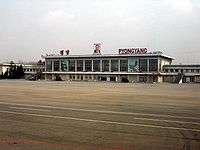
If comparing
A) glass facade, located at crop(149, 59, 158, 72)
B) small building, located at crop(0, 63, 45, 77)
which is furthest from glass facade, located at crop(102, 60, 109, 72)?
small building, located at crop(0, 63, 45, 77)

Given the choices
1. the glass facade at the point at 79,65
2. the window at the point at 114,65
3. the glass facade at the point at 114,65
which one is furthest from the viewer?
the glass facade at the point at 79,65

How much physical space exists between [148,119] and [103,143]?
22.1 ft

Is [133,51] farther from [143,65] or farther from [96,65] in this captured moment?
[96,65]

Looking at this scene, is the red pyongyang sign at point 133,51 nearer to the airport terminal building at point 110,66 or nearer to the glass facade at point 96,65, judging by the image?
the airport terminal building at point 110,66

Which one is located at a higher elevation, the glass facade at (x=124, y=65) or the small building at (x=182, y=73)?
the glass facade at (x=124, y=65)

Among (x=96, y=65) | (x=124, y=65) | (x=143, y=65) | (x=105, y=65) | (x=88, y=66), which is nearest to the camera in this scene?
(x=143, y=65)

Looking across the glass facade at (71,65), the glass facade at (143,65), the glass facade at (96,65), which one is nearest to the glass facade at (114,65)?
the glass facade at (96,65)

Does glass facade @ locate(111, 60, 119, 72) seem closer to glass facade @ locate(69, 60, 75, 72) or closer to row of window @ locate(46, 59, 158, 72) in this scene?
row of window @ locate(46, 59, 158, 72)

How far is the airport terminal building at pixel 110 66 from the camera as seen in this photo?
139500 millimetres

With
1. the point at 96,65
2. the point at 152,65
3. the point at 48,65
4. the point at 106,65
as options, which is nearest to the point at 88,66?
the point at 96,65

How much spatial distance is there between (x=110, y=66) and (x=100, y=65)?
179 inches

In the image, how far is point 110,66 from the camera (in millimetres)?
147125

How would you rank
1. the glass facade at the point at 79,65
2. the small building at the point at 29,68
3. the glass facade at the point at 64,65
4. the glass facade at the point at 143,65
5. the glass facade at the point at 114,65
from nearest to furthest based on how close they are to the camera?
the glass facade at the point at 143,65 → the glass facade at the point at 114,65 → the glass facade at the point at 79,65 → the glass facade at the point at 64,65 → the small building at the point at 29,68

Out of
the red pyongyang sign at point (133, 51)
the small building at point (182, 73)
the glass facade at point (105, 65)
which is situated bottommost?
the small building at point (182, 73)
